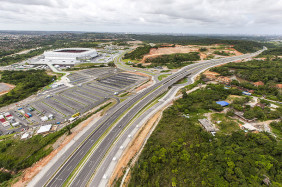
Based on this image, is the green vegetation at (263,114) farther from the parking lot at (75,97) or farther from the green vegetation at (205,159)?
the parking lot at (75,97)

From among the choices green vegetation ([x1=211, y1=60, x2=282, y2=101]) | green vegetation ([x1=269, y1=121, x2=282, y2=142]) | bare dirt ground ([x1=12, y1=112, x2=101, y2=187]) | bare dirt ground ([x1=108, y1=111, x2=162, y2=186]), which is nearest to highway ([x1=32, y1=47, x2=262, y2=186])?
bare dirt ground ([x1=12, y1=112, x2=101, y2=187])

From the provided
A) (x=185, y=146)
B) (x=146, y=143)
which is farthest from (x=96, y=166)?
(x=185, y=146)

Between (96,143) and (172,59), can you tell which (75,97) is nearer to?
(96,143)

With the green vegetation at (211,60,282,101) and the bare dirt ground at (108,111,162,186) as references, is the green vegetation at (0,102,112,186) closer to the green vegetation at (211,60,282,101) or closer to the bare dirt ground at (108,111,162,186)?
the bare dirt ground at (108,111,162,186)

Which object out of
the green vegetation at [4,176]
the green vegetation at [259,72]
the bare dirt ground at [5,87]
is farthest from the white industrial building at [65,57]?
the green vegetation at [259,72]

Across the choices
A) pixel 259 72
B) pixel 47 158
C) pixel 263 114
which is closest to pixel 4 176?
pixel 47 158

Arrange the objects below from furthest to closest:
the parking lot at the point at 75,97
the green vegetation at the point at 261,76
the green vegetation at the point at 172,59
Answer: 1. the green vegetation at the point at 172,59
2. the green vegetation at the point at 261,76
3. the parking lot at the point at 75,97

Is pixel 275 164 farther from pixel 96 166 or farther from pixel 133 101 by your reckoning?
pixel 133 101
